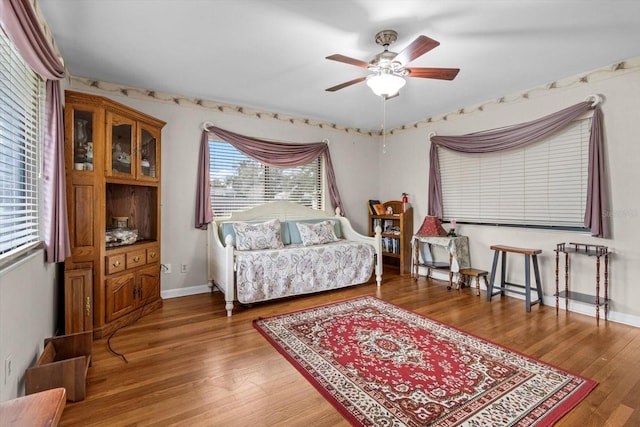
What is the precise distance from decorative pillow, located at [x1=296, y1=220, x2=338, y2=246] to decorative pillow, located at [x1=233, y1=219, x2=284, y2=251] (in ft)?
1.09

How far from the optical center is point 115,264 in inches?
107

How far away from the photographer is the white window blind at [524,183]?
3148 mm

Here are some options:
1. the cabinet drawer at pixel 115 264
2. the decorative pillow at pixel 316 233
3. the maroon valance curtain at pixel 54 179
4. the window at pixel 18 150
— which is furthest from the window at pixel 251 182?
the window at pixel 18 150

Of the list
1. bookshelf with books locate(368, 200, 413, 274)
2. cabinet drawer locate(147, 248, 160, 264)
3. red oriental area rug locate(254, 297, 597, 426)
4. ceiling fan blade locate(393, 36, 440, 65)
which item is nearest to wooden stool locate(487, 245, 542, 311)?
red oriental area rug locate(254, 297, 597, 426)

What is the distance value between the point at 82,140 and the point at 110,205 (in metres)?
0.77

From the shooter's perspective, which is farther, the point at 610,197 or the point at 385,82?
the point at 610,197

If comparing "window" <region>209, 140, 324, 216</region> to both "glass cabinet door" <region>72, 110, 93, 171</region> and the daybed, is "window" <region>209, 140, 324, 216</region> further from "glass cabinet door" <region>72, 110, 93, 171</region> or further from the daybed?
"glass cabinet door" <region>72, 110, 93, 171</region>

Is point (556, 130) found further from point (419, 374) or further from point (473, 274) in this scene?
point (419, 374)

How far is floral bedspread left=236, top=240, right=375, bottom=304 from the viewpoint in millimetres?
3125

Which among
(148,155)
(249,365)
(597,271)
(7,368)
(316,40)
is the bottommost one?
(249,365)

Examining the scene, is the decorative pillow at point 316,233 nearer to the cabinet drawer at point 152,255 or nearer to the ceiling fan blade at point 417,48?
the cabinet drawer at point 152,255

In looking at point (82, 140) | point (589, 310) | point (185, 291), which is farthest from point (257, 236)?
point (589, 310)

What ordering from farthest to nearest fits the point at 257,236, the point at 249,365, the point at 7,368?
the point at 257,236 < the point at 249,365 < the point at 7,368

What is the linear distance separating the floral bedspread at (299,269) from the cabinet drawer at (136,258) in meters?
0.92
